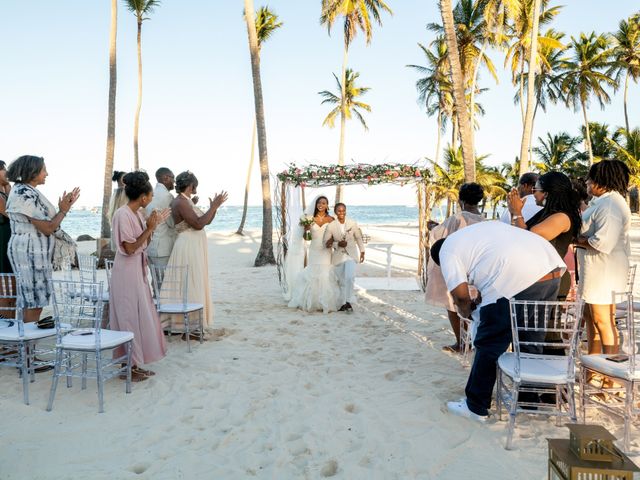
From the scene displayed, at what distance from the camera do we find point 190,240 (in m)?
5.82

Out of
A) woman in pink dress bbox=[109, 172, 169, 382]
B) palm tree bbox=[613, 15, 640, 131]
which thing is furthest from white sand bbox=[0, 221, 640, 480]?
palm tree bbox=[613, 15, 640, 131]

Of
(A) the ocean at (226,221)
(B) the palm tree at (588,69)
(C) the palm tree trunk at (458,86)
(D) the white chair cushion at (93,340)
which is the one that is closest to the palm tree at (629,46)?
(B) the palm tree at (588,69)

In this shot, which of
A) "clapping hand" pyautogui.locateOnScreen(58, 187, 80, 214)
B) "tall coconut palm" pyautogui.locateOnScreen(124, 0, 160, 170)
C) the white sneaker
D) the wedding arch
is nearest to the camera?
the white sneaker

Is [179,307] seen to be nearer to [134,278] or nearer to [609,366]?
[134,278]

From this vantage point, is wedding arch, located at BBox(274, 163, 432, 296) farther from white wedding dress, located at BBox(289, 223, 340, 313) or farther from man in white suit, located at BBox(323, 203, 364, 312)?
man in white suit, located at BBox(323, 203, 364, 312)

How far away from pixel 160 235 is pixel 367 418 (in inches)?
143

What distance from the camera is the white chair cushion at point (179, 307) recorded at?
17.2ft

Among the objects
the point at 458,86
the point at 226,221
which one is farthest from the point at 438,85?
the point at 226,221

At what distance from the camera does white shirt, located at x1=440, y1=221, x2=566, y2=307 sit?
10.5 feet

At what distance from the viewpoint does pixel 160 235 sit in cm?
590

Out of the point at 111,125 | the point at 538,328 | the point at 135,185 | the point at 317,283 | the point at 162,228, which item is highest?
the point at 111,125

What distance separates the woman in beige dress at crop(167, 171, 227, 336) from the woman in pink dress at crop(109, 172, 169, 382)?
116 centimetres

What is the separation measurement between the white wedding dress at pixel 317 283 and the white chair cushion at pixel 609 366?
15.2 feet

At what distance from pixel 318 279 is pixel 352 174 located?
3.45 meters
